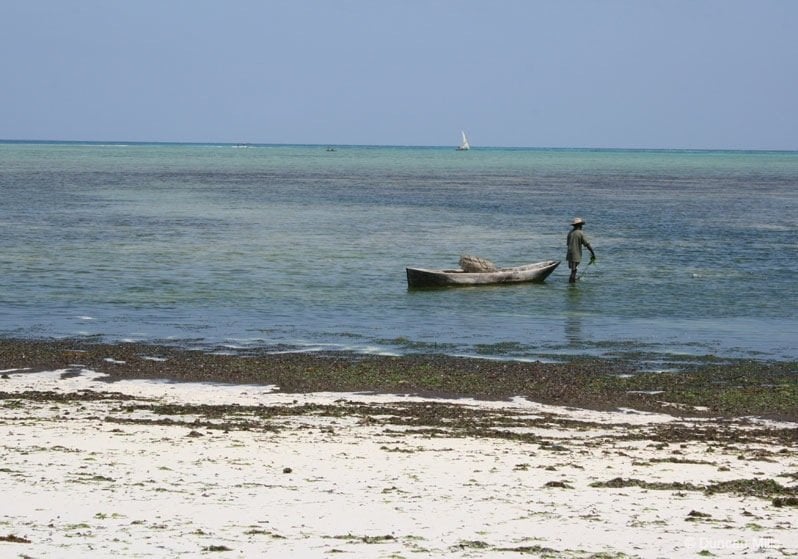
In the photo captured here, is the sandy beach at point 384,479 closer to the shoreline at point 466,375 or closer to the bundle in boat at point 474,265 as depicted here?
the shoreline at point 466,375

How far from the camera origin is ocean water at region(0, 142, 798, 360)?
2247 centimetres

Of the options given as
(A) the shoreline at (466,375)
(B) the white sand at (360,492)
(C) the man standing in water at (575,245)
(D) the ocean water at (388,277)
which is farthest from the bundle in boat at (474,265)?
(B) the white sand at (360,492)

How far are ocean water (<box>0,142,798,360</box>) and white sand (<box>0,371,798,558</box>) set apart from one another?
26.0 feet

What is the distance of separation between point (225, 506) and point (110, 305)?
56.5 feet

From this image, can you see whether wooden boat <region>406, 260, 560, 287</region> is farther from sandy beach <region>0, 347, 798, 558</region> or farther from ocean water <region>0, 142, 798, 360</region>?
sandy beach <region>0, 347, 798, 558</region>

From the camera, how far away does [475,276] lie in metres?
30.2

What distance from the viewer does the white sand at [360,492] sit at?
8602 mm

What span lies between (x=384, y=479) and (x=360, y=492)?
20.6 inches

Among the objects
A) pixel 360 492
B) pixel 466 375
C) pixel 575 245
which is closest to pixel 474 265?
pixel 575 245

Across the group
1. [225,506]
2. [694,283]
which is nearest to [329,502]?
[225,506]

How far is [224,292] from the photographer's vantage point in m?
28.8

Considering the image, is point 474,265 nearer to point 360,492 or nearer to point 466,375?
point 466,375

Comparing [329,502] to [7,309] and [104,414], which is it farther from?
[7,309]

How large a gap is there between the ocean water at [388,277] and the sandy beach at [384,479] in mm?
6271
